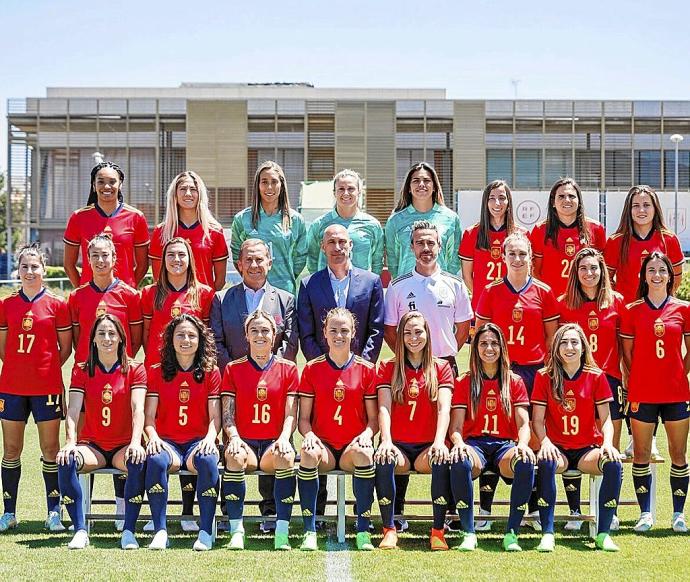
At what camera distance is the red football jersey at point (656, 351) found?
6.24 m

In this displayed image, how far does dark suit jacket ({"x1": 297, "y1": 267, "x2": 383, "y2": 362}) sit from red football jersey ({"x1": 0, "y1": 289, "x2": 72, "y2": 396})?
1707 mm

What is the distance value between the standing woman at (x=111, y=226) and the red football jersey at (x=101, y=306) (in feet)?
0.89

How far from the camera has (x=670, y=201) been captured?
36.5m

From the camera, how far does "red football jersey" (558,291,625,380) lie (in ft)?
20.7

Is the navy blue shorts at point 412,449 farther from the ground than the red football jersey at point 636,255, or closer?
closer

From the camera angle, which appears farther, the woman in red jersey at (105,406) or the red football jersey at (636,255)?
the red football jersey at (636,255)

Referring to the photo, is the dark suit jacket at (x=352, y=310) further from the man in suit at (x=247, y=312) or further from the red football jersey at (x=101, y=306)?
the red football jersey at (x=101, y=306)

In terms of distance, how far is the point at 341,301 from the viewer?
6.23 metres

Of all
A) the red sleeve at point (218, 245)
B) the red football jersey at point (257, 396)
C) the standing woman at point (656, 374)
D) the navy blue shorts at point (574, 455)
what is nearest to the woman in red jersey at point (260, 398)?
the red football jersey at point (257, 396)

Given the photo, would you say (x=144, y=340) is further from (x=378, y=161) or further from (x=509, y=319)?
(x=378, y=161)

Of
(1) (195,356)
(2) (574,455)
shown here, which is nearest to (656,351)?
(2) (574,455)

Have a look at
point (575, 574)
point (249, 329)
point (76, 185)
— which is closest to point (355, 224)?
point (249, 329)

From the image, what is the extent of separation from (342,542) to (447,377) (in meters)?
1.28

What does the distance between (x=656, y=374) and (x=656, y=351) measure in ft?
0.53
